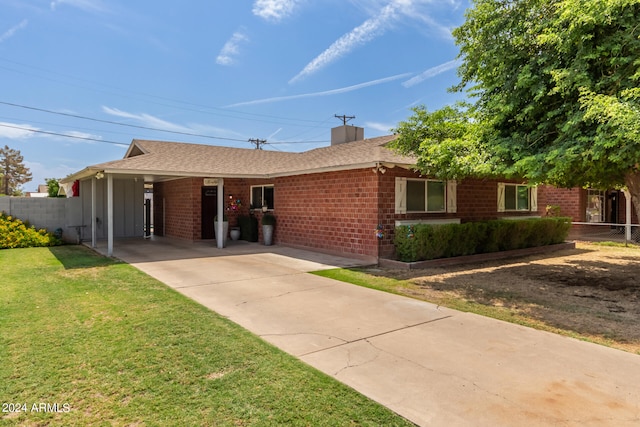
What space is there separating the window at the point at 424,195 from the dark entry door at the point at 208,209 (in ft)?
28.4

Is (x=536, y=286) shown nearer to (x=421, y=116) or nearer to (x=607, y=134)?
(x=607, y=134)

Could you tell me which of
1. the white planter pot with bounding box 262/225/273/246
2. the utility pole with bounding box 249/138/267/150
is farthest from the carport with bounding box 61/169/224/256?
the utility pole with bounding box 249/138/267/150

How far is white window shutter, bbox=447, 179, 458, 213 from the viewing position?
12562 mm

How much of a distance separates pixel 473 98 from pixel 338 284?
5262 mm

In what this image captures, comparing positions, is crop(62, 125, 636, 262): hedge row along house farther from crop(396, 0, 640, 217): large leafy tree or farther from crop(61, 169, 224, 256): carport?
crop(396, 0, 640, 217): large leafy tree

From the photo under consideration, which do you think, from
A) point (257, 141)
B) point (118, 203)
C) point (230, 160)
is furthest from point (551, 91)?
point (257, 141)

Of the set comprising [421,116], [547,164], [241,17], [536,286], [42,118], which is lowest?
[536,286]

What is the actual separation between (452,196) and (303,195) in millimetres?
5025

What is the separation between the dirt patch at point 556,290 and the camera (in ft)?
18.4

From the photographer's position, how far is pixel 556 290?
795 cm

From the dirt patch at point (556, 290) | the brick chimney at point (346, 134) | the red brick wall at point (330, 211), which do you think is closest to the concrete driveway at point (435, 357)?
the dirt patch at point (556, 290)

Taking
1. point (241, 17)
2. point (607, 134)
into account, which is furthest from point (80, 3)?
point (607, 134)

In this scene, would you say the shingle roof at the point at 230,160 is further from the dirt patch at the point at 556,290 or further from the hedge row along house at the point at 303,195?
the dirt patch at the point at 556,290

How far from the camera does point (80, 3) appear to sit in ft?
53.2
